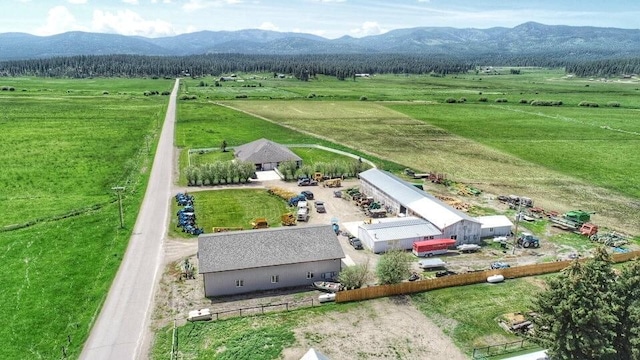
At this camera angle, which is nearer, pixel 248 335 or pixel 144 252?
pixel 248 335

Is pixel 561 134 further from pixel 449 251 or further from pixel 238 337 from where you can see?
pixel 238 337

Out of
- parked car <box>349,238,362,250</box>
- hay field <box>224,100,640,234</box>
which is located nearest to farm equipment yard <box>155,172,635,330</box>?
parked car <box>349,238,362,250</box>

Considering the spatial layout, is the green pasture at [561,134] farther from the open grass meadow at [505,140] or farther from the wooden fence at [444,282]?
the wooden fence at [444,282]

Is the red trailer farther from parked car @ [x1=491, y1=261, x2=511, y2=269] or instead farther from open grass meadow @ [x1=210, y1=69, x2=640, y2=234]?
open grass meadow @ [x1=210, y1=69, x2=640, y2=234]

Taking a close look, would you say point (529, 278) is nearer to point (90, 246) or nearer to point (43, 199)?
point (90, 246)

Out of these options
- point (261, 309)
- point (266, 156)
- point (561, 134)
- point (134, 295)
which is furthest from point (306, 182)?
point (561, 134)

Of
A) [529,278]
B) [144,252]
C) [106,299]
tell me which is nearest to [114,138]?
[144,252]

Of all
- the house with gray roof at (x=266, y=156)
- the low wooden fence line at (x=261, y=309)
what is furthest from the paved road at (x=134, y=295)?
the house with gray roof at (x=266, y=156)
